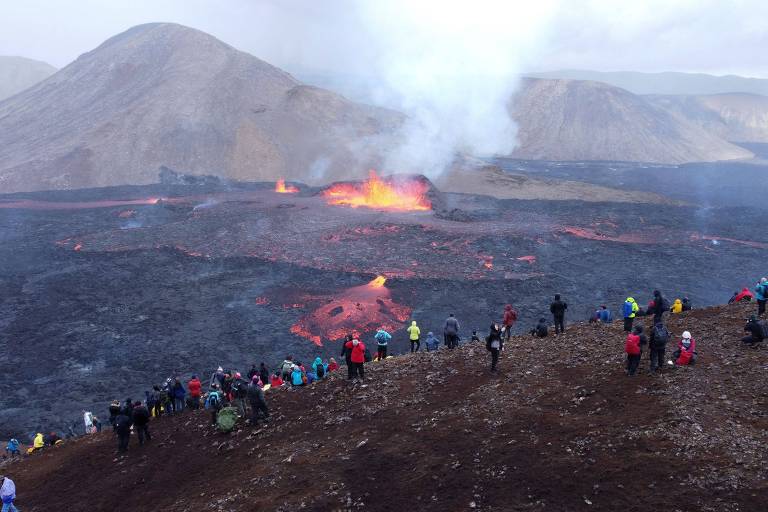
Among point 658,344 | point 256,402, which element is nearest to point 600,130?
point 658,344

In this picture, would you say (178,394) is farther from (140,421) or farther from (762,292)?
(762,292)

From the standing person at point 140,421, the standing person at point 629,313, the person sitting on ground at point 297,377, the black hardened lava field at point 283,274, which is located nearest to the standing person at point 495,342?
the standing person at point 629,313

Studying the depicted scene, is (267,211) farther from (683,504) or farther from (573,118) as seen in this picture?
(573,118)

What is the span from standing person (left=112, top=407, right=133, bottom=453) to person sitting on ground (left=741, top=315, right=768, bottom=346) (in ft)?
55.4

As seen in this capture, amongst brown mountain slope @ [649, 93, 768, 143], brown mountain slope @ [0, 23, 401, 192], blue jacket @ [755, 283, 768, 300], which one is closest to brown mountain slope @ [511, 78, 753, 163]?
brown mountain slope @ [649, 93, 768, 143]

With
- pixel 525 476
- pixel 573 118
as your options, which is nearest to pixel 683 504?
pixel 525 476

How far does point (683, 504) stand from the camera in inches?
354

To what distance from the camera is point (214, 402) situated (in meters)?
16.5

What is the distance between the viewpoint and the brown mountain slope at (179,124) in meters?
77.5

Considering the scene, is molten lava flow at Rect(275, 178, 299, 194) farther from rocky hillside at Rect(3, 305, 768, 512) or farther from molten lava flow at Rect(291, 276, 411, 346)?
rocky hillside at Rect(3, 305, 768, 512)

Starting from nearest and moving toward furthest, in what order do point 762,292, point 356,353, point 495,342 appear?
point 495,342 → point 356,353 → point 762,292

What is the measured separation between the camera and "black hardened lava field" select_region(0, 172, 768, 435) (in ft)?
90.6

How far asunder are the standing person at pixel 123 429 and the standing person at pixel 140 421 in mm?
207

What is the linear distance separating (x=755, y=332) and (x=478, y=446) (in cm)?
861
